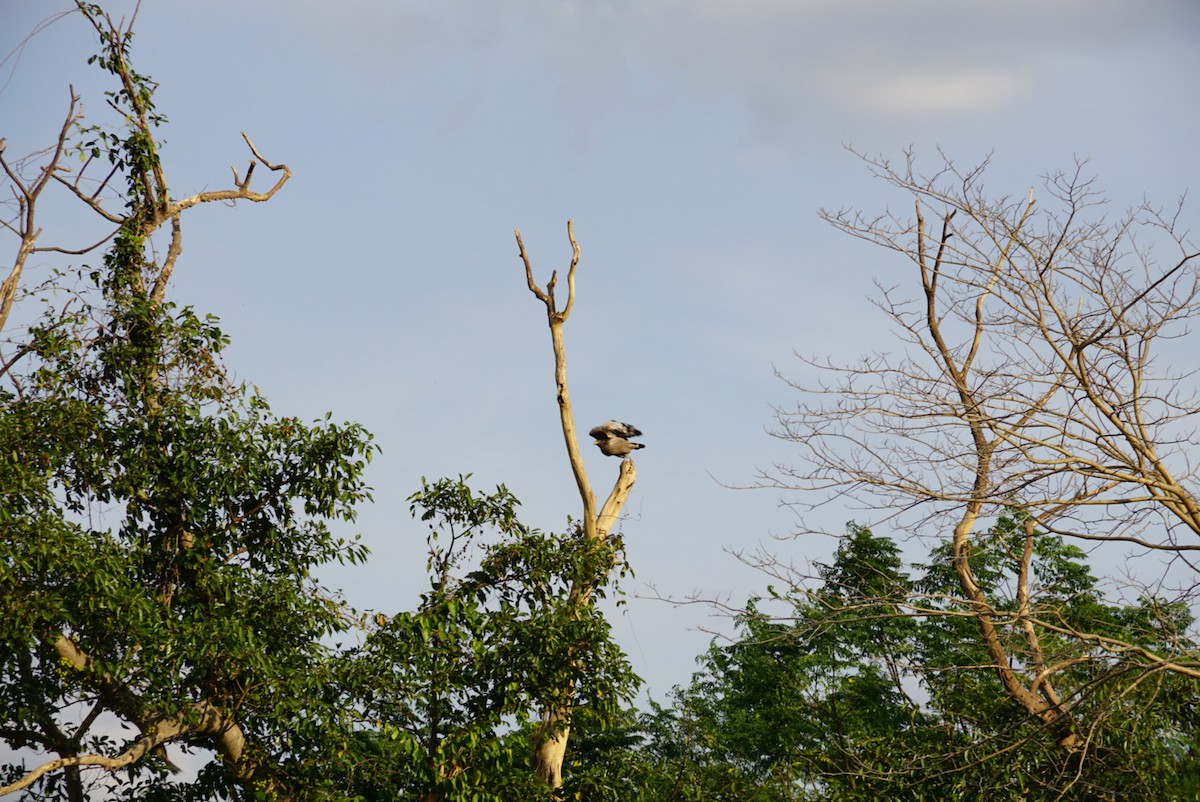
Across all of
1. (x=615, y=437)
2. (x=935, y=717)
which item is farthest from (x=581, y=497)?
(x=935, y=717)

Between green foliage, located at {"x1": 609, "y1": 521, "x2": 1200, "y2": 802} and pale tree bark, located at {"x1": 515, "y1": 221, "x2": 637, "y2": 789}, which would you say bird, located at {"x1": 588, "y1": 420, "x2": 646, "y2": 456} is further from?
green foliage, located at {"x1": 609, "y1": 521, "x2": 1200, "y2": 802}

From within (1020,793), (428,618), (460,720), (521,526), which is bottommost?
(1020,793)

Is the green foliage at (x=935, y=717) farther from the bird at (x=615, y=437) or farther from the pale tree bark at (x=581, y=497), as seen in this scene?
the bird at (x=615, y=437)

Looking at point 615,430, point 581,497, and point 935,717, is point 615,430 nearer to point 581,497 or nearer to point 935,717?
point 581,497

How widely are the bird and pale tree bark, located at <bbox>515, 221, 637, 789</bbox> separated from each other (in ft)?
0.41

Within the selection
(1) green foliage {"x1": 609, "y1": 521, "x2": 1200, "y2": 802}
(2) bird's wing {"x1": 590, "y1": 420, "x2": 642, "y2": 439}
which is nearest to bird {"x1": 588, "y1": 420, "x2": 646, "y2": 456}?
(2) bird's wing {"x1": 590, "y1": 420, "x2": 642, "y2": 439}

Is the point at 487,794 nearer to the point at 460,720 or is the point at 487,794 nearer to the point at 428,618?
the point at 460,720

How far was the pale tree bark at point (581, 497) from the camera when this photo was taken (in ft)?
27.5

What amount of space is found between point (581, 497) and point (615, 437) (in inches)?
Answer: 22.7

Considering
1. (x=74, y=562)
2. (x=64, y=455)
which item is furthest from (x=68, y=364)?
(x=74, y=562)

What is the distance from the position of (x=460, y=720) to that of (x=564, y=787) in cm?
97

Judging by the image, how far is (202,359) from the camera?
27.8 ft

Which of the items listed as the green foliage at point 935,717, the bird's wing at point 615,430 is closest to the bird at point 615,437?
the bird's wing at point 615,430

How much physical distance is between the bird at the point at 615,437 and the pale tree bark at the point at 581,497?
0.41ft
